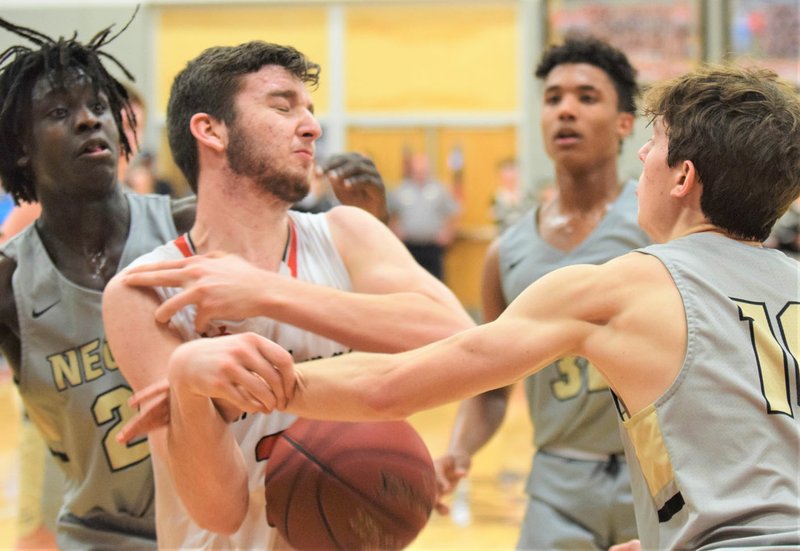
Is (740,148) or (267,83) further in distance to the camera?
(267,83)

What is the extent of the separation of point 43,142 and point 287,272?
952 millimetres

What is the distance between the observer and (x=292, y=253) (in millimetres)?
3113

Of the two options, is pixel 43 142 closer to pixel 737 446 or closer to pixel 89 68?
pixel 89 68

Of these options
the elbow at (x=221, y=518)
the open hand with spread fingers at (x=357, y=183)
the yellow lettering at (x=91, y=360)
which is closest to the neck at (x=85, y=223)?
the yellow lettering at (x=91, y=360)

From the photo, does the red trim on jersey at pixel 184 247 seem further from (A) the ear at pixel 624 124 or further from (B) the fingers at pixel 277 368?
(A) the ear at pixel 624 124

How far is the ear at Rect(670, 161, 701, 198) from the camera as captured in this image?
236 cm

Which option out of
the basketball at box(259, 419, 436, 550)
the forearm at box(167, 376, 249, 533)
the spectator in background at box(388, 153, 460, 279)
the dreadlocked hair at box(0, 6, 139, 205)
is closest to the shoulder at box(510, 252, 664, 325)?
the basketball at box(259, 419, 436, 550)

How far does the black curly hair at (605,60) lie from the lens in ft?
14.3

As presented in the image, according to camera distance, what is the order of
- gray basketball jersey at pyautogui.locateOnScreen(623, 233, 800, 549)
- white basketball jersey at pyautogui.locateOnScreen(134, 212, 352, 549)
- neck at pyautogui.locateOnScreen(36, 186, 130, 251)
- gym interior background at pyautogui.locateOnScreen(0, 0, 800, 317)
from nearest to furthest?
gray basketball jersey at pyautogui.locateOnScreen(623, 233, 800, 549) → white basketball jersey at pyautogui.locateOnScreen(134, 212, 352, 549) → neck at pyautogui.locateOnScreen(36, 186, 130, 251) → gym interior background at pyautogui.locateOnScreen(0, 0, 800, 317)

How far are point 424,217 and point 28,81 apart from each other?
10790 mm

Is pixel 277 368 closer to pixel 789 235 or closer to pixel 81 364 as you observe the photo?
pixel 81 364

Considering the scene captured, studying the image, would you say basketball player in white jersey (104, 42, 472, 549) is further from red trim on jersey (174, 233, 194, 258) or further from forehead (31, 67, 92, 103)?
forehead (31, 67, 92, 103)

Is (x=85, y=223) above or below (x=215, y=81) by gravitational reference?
below

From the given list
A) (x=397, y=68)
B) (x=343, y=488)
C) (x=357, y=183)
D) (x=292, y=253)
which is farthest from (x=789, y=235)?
(x=343, y=488)
